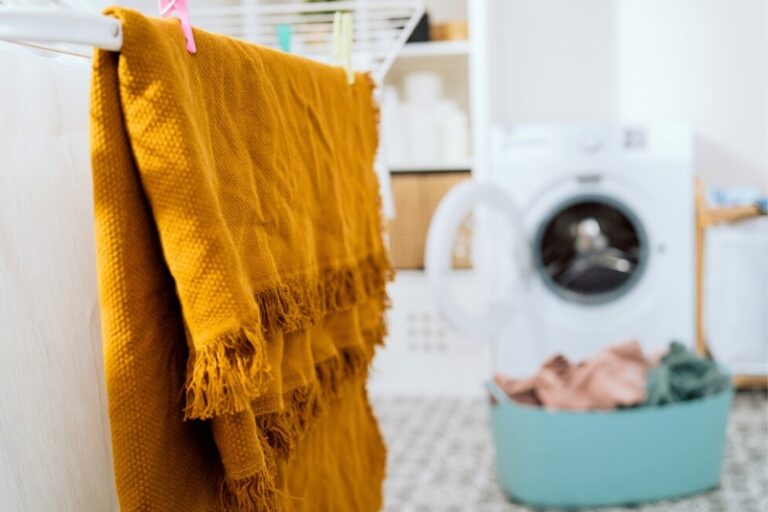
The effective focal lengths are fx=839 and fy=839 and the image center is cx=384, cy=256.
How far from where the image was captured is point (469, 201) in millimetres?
1742

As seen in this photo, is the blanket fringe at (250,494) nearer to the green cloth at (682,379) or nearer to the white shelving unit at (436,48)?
the green cloth at (682,379)

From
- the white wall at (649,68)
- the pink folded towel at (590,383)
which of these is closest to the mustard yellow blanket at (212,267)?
the pink folded towel at (590,383)

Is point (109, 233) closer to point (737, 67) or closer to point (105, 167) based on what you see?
point (105, 167)

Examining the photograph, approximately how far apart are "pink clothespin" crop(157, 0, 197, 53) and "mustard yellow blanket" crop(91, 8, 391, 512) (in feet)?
0.04

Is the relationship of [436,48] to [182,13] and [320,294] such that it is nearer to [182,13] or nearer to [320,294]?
[320,294]

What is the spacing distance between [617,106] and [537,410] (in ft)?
6.10

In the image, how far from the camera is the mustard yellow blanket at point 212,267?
599 millimetres

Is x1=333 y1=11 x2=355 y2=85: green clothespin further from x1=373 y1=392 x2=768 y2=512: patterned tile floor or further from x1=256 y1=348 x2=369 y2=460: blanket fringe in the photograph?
x1=373 y1=392 x2=768 y2=512: patterned tile floor

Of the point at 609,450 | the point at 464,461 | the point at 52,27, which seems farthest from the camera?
the point at 464,461

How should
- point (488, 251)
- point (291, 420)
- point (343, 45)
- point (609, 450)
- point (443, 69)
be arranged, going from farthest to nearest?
point (443, 69) < point (488, 251) < point (609, 450) < point (343, 45) < point (291, 420)

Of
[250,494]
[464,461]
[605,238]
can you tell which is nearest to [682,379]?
[464,461]

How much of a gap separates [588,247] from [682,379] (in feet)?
2.29

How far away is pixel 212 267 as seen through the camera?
0.61m

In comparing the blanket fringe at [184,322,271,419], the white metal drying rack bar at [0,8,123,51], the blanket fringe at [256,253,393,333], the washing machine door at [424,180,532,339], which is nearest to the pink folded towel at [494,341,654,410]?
the washing machine door at [424,180,532,339]
